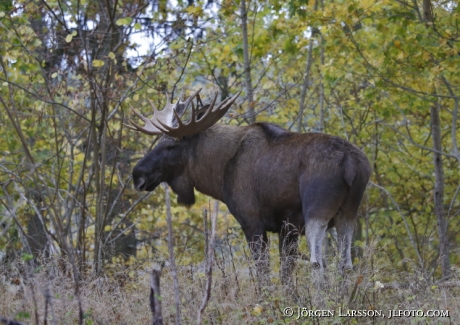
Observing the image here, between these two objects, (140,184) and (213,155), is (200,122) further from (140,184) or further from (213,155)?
(140,184)

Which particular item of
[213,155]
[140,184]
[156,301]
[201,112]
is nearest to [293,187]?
[213,155]

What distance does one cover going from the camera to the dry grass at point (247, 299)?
19.0 ft

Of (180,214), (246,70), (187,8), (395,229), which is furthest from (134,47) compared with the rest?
(395,229)

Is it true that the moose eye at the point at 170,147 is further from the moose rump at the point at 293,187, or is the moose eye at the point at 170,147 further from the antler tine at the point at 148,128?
the moose rump at the point at 293,187

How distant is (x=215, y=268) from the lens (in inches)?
296

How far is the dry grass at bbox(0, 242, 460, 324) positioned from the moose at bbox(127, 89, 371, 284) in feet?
0.91

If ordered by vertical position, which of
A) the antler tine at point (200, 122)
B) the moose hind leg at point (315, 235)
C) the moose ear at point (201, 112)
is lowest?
the moose hind leg at point (315, 235)

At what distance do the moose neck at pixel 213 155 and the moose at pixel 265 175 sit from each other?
1 cm

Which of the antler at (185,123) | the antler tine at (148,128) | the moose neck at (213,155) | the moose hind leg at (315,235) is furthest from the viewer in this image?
the antler tine at (148,128)

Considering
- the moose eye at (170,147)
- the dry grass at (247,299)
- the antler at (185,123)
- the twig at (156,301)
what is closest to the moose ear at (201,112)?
the antler at (185,123)

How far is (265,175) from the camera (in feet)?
26.2

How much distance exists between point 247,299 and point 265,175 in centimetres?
199

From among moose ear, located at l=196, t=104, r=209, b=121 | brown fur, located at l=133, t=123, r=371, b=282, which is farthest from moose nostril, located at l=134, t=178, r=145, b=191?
moose ear, located at l=196, t=104, r=209, b=121

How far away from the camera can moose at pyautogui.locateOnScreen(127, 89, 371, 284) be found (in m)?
7.31
